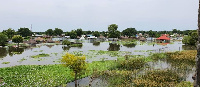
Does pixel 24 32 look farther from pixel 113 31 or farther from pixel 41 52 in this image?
pixel 41 52

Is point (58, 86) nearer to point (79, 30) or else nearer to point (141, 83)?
point (141, 83)

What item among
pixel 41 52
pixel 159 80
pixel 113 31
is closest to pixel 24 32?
pixel 113 31


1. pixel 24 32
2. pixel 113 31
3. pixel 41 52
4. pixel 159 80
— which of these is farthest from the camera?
pixel 24 32

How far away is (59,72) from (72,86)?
213 inches

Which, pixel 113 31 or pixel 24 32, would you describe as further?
pixel 24 32

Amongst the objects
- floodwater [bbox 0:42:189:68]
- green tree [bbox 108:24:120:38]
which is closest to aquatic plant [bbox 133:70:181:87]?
floodwater [bbox 0:42:189:68]

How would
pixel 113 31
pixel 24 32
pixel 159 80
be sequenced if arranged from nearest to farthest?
pixel 159 80 < pixel 113 31 < pixel 24 32

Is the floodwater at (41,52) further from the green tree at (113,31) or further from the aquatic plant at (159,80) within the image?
the green tree at (113,31)

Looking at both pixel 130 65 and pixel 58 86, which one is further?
pixel 130 65

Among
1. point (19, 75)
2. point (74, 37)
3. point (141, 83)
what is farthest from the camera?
point (74, 37)

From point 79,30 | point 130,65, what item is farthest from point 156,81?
point 79,30

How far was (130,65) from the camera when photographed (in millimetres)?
26156

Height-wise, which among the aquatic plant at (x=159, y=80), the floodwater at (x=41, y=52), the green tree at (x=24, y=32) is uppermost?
the green tree at (x=24, y=32)

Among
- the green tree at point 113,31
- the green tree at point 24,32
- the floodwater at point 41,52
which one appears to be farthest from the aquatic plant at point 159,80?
the green tree at point 24,32
